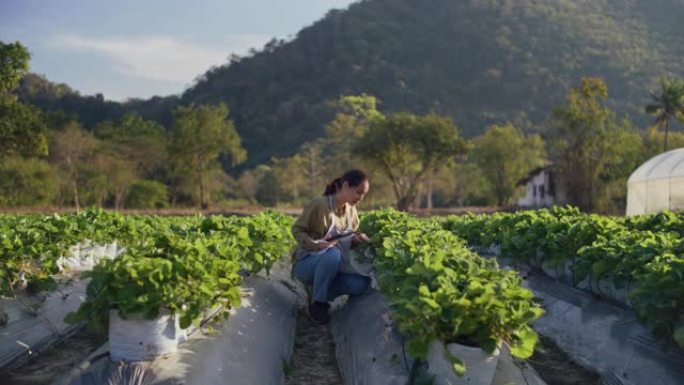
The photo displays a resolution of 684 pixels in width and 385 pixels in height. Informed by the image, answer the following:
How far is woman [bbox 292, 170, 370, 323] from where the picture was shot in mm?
6453

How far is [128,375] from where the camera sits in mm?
4180

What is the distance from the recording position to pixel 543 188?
41.8 m

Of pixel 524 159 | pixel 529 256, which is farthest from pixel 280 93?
pixel 529 256

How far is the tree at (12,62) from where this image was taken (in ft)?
81.7

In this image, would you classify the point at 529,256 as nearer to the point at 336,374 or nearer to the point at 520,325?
the point at 336,374

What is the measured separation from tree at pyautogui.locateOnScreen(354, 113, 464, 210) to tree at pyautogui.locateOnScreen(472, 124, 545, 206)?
10.00 m

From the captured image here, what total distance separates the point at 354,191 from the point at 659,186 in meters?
19.7

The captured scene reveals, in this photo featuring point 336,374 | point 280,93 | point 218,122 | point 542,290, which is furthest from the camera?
point 280,93

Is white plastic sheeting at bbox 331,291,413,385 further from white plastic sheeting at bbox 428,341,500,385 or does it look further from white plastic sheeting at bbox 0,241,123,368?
white plastic sheeting at bbox 0,241,123,368

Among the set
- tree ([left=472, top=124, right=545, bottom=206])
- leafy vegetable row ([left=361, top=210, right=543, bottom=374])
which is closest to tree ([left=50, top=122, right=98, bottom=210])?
tree ([left=472, top=124, right=545, bottom=206])

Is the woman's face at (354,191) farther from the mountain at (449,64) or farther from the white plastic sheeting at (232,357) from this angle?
the mountain at (449,64)

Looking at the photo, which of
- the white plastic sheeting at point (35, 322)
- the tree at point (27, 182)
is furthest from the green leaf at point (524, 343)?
the tree at point (27, 182)

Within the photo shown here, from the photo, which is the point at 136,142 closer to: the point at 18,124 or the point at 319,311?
the point at 18,124

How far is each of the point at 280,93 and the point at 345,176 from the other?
82.9 meters
